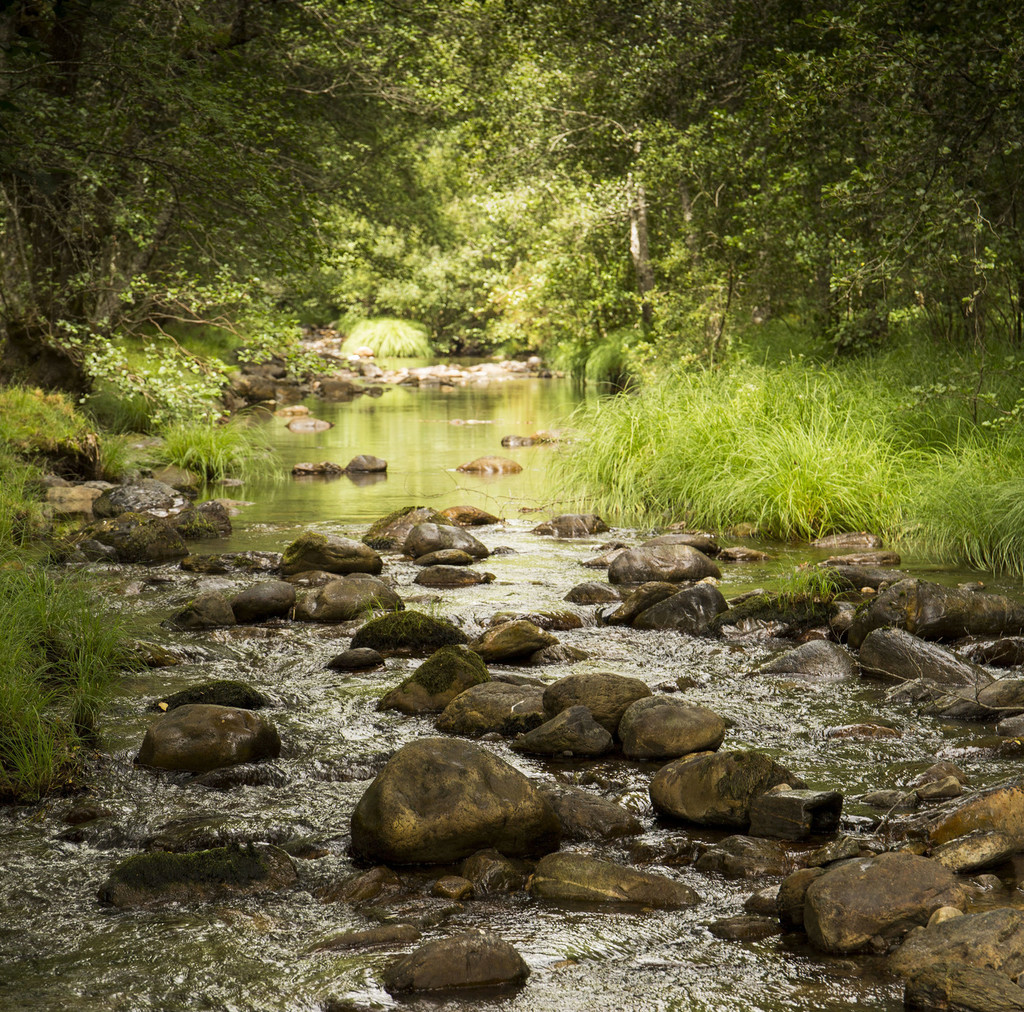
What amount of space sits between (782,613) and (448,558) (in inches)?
125

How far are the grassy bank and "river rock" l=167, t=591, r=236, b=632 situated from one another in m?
5.21

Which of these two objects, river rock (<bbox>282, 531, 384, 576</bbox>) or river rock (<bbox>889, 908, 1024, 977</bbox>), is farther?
river rock (<bbox>282, 531, 384, 576</bbox>)

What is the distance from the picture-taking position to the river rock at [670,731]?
15.9ft

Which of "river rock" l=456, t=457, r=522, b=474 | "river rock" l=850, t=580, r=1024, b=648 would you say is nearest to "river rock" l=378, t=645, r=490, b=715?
"river rock" l=850, t=580, r=1024, b=648

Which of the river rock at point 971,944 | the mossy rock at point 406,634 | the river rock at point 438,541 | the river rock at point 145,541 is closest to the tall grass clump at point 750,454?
the river rock at point 438,541

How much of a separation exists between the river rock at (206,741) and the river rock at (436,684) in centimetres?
80

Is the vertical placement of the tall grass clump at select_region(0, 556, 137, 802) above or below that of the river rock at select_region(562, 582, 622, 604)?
above

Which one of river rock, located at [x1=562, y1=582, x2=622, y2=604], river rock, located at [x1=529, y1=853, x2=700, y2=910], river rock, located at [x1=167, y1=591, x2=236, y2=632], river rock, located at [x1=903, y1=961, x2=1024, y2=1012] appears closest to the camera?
river rock, located at [x1=903, y1=961, x2=1024, y2=1012]

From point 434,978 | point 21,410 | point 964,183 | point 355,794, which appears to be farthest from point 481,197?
point 434,978

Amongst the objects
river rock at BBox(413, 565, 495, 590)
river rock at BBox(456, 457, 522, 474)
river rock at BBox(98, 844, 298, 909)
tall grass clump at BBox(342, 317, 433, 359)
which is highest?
tall grass clump at BBox(342, 317, 433, 359)

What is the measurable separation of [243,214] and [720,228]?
350 inches

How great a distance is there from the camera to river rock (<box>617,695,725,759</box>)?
4848 mm

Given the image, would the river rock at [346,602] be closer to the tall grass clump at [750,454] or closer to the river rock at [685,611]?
the river rock at [685,611]

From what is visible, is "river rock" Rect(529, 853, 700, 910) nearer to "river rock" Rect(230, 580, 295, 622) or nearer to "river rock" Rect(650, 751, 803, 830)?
"river rock" Rect(650, 751, 803, 830)
